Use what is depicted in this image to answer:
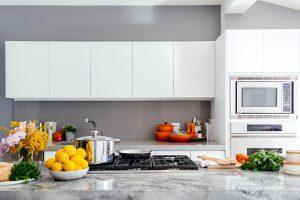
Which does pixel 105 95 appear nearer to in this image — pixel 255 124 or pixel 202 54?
pixel 202 54

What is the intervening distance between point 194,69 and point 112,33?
122 centimetres

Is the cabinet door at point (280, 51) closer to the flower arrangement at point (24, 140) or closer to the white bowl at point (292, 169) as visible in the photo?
the white bowl at point (292, 169)

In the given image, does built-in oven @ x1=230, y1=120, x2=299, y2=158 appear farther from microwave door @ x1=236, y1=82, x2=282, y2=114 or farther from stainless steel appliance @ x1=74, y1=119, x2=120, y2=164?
stainless steel appliance @ x1=74, y1=119, x2=120, y2=164

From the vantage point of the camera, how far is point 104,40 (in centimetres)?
465

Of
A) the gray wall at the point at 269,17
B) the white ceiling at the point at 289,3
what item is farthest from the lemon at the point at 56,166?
the white ceiling at the point at 289,3

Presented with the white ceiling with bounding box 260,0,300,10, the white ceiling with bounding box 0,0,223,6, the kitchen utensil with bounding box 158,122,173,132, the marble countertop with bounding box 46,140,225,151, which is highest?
the white ceiling with bounding box 0,0,223,6

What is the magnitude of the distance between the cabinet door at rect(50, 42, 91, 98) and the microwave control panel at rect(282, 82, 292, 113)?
225 centimetres

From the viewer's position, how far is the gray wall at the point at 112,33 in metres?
4.63

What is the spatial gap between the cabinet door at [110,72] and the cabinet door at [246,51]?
1239 millimetres

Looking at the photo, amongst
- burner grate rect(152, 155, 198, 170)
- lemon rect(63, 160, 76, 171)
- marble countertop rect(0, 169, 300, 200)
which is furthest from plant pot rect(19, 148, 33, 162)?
burner grate rect(152, 155, 198, 170)

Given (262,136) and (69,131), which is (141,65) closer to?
(69,131)

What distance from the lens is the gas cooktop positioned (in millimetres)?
2332

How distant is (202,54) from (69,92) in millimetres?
1681

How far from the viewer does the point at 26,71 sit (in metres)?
4.26
